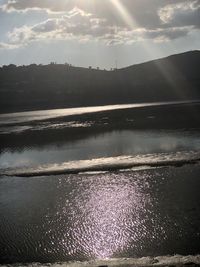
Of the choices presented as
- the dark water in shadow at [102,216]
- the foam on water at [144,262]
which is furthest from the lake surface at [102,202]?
the foam on water at [144,262]

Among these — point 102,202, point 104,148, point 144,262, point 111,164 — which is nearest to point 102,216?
point 102,202

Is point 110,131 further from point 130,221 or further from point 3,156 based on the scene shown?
point 130,221

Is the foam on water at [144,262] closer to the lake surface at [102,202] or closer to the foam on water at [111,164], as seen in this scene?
the lake surface at [102,202]

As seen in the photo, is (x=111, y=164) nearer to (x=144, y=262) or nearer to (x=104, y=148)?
(x=104, y=148)

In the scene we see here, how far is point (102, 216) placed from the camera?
21797 mm

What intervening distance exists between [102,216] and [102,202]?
97.8 inches

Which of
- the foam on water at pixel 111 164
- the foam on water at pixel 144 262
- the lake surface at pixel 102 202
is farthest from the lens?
the foam on water at pixel 111 164

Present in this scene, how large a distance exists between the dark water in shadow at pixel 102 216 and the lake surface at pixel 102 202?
1.5 inches

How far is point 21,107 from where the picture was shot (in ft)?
590

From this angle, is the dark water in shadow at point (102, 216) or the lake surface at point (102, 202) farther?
the lake surface at point (102, 202)

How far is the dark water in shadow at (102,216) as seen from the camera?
17891mm

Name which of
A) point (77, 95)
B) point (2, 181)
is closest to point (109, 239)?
point (2, 181)

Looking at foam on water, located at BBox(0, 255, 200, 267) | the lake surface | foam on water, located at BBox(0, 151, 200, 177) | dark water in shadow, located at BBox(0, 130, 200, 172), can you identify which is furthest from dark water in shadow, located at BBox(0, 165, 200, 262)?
dark water in shadow, located at BBox(0, 130, 200, 172)

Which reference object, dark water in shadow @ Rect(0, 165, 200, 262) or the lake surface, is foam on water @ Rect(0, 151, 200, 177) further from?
dark water in shadow @ Rect(0, 165, 200, 262)
